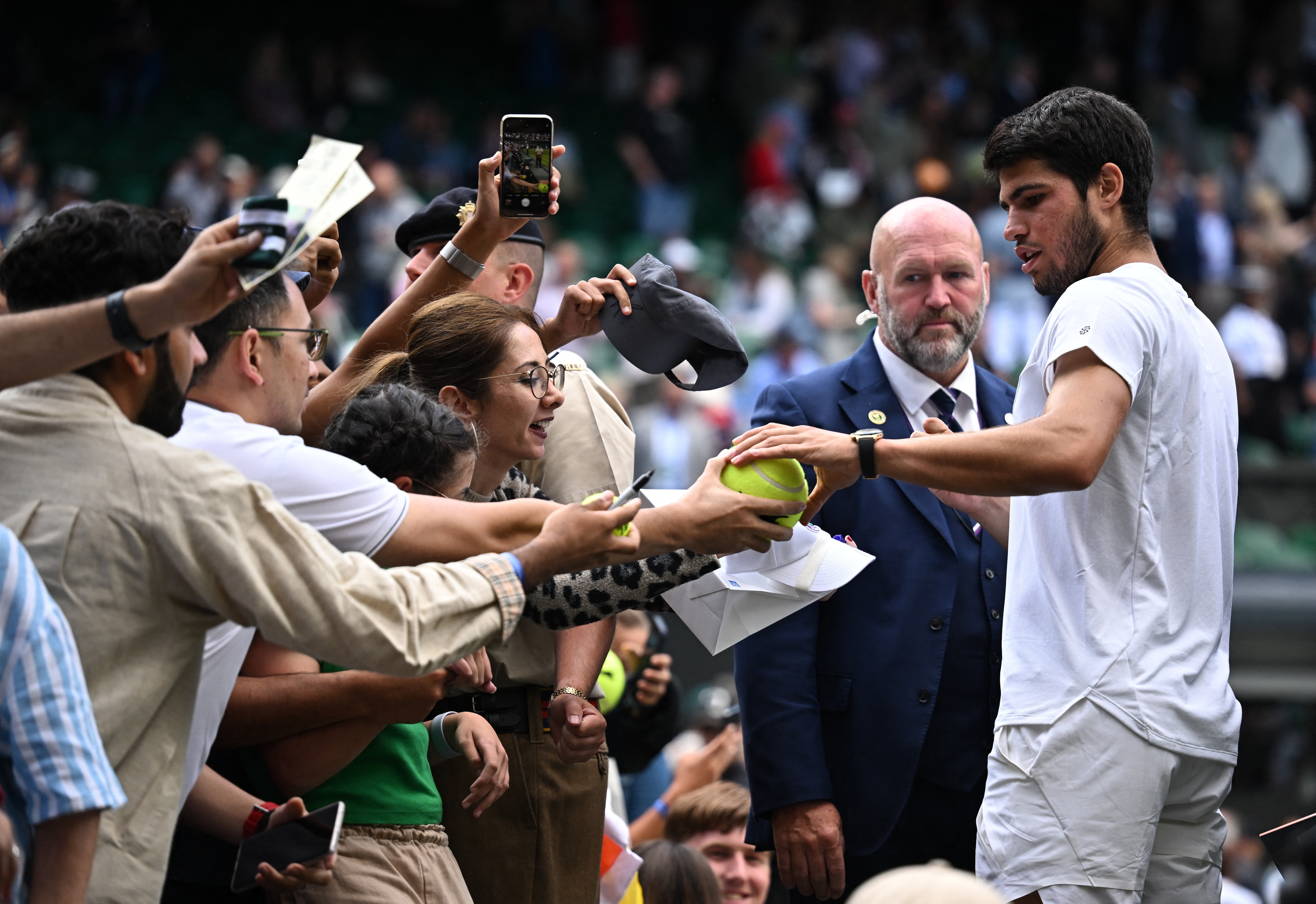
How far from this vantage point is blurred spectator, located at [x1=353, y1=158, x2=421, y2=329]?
1151 centimetres

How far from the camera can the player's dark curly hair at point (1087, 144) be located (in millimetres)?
2920

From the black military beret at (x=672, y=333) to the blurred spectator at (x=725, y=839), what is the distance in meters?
1.71

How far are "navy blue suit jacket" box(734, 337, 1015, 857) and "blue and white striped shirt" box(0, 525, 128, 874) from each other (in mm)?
1755

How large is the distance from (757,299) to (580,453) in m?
10.0

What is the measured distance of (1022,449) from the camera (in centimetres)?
→ 263

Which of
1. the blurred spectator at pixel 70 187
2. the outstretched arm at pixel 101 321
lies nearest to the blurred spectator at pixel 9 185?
the blurred spectator at pixel 70 187

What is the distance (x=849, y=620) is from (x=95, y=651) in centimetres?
189

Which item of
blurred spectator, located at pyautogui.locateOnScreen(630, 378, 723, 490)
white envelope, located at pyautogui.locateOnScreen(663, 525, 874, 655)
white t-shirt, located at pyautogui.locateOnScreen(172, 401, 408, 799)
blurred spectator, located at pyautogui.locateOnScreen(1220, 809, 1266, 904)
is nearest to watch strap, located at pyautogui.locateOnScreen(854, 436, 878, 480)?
white envelope, located at pyautogui.locateOnScreen(663, 525, 874, 655)

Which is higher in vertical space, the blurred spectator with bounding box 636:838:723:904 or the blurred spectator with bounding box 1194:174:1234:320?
the blurred spectator with bounding box 1194:174:1234:320

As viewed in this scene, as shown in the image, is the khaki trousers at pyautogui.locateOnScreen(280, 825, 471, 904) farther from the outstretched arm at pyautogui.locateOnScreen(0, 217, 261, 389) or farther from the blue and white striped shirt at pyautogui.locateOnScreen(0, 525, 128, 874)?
the outstretched arm at pyautogui.locateOnScreen(0, 217, 261, 389)

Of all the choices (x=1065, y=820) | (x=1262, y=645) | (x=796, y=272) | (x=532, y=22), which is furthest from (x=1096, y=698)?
(x=532, y=22)

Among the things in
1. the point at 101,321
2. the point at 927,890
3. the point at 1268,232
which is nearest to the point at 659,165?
the point at 1268,232

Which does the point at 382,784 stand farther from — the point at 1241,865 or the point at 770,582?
the point at 1241,865

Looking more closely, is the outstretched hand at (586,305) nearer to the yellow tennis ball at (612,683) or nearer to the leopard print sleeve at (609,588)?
the leopard print sleeve at (609,588)
